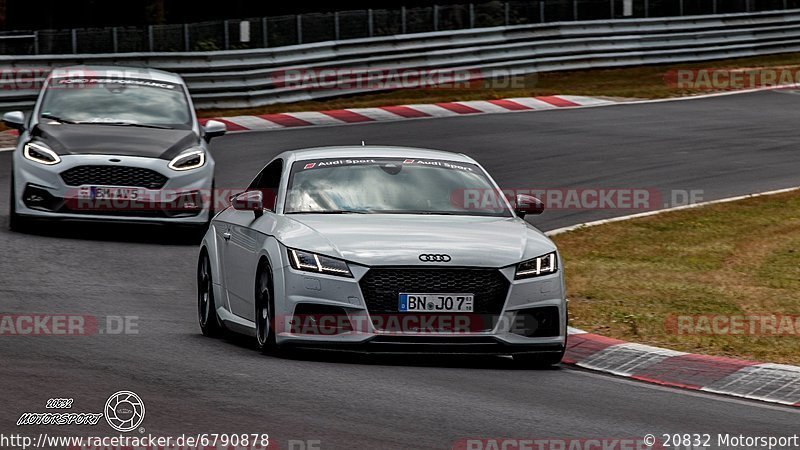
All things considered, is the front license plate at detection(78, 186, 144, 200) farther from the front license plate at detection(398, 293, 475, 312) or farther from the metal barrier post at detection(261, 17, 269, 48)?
the metal barrier post at detection(261, 17, 269, 48)

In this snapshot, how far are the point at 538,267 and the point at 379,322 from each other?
3.52 feet

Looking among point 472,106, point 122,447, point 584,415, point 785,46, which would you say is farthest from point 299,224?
point 785,46

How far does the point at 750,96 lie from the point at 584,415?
24.7 metres

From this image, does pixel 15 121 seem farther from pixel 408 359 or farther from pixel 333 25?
pixel 333 25

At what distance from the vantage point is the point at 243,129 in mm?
26453

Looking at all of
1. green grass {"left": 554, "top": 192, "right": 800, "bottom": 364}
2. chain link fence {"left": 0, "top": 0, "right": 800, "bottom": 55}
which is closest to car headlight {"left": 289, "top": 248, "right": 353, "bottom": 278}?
green grass {"left": 554, "top": 192, "right": 800, "bottom": 364}

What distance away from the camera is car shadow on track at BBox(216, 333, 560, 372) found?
10.3m

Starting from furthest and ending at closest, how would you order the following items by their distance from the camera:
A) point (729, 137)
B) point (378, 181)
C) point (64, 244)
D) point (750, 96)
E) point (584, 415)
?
point (750, 96), point (729, 137), point (64, 244), point (378, 181), point (584, 415)

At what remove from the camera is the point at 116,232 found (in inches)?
688

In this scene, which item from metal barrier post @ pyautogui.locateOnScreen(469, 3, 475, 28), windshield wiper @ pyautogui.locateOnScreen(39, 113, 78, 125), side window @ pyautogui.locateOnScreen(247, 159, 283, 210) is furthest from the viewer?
metal barrier post @ pyautogui.locateOnScreen(469, 3, 475, 28)

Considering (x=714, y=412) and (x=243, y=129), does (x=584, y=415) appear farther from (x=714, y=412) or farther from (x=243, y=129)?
(x=243, y=129)

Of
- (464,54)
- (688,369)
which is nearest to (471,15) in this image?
(464,54)

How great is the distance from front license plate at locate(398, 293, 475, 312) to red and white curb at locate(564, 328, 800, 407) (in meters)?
1.16

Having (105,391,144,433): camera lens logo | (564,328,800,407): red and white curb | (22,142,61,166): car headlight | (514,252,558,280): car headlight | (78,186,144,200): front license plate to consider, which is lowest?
(564,328,800,407): red and white curb
